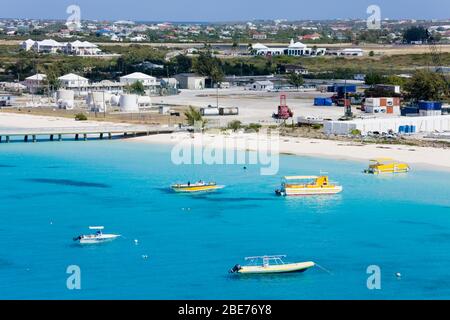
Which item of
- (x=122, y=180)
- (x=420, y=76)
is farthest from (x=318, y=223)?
(x=420, y=76)

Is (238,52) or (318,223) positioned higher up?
(238,52)

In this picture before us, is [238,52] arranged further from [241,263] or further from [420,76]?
[241,263]

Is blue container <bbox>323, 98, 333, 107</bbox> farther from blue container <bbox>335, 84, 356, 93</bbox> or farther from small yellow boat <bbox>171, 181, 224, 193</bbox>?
small yellow boat <bbox>171, 181, 224, 193</bbox>

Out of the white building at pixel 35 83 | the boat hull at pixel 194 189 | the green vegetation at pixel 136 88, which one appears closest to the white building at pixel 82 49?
the white building at pixel 35 83

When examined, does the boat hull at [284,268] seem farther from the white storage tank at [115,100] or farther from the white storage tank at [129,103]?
the white storage tank at [115,100]

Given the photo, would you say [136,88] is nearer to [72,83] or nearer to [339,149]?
[72,83]
